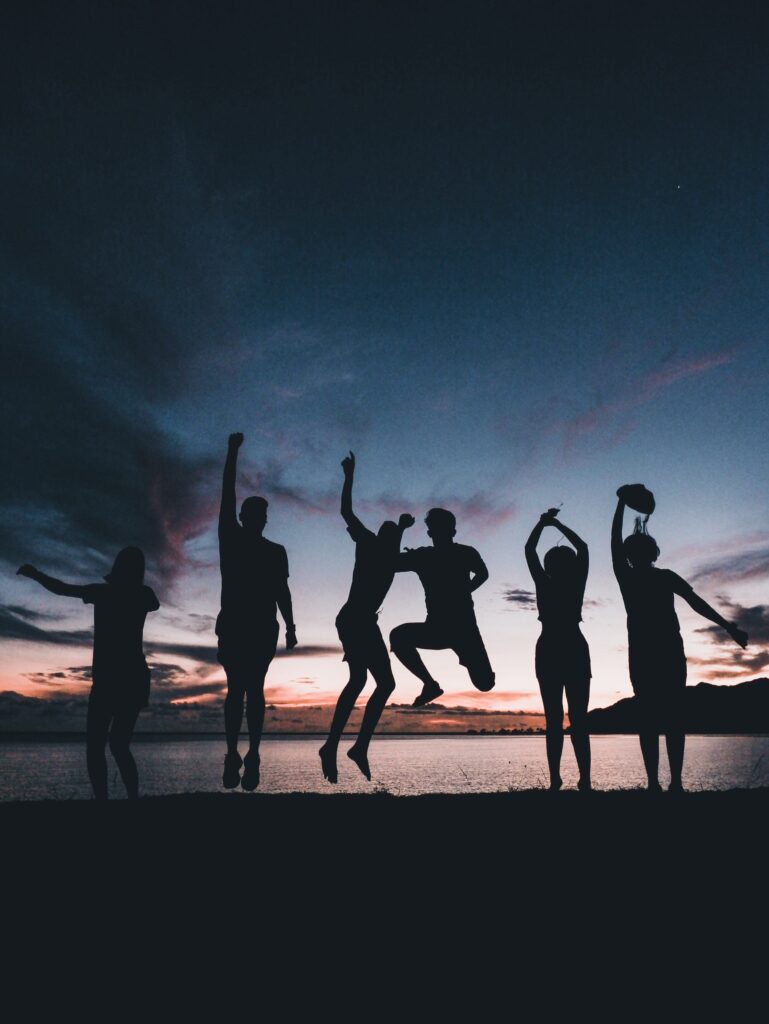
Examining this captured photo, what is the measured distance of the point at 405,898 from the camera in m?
4.16

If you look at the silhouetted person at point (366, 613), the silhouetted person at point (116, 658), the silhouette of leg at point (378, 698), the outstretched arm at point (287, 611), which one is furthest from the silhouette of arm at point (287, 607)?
the silhouetted person at point (116, 658)

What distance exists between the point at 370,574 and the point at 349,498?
92 cm

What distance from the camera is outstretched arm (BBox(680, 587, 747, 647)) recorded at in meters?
7.93

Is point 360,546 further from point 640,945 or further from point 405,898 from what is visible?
point 640,945

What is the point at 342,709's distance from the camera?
852 centimetres

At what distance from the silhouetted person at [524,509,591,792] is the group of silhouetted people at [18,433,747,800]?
0.02 metres

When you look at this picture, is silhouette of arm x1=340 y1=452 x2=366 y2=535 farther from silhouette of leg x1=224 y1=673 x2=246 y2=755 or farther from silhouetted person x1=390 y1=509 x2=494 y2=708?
silhouette of leg x1=224 y1=673 x2=246 y2=755

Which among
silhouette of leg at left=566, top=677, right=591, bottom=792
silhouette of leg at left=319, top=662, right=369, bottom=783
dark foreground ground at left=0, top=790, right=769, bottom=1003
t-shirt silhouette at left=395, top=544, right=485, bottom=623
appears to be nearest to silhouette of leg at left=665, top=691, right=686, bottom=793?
silhouette of leg at left=566, top=677, right=591, bottom=792

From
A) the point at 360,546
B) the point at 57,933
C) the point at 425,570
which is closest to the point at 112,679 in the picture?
the point at 360,546

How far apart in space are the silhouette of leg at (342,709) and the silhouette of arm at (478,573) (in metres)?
1.56

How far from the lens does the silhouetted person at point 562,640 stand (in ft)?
27.6

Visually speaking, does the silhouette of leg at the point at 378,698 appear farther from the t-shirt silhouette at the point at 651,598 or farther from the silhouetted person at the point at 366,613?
the t-shirt silhouette at the point at 651,598

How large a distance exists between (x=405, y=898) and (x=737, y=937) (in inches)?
68.1

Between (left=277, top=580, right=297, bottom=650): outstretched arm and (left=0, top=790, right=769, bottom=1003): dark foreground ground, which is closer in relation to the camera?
(left=0, top=790, right=769, bottom=1003): dark foreground ground
